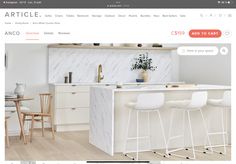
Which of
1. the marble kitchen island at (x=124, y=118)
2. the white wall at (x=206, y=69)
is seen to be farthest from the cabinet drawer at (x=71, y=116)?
the white wall at (x=206, y=69)

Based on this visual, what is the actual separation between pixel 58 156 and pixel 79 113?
7.02ft

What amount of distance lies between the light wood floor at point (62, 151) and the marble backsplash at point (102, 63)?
160 centimetres

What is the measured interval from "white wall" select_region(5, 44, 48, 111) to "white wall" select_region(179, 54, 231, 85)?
2.81 metres

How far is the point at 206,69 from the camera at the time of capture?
6754 millimetres

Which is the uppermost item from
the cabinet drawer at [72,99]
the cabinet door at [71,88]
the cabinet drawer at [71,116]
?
the cabinet door at [71,88]

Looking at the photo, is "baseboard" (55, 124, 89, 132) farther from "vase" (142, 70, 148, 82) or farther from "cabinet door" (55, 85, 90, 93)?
"vase" (142, 70, 148, 82)

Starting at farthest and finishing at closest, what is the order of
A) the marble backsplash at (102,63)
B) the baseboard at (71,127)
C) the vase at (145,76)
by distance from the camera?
the vase at (145,76)
the marble backsplash at (102,63)
the baseboard at (71,127)

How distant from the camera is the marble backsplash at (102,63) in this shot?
22.3 feet

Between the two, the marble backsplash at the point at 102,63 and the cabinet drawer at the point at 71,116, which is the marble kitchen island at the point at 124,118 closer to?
the cabinet drawer at the point at 71,116

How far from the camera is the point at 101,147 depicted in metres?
4.73
